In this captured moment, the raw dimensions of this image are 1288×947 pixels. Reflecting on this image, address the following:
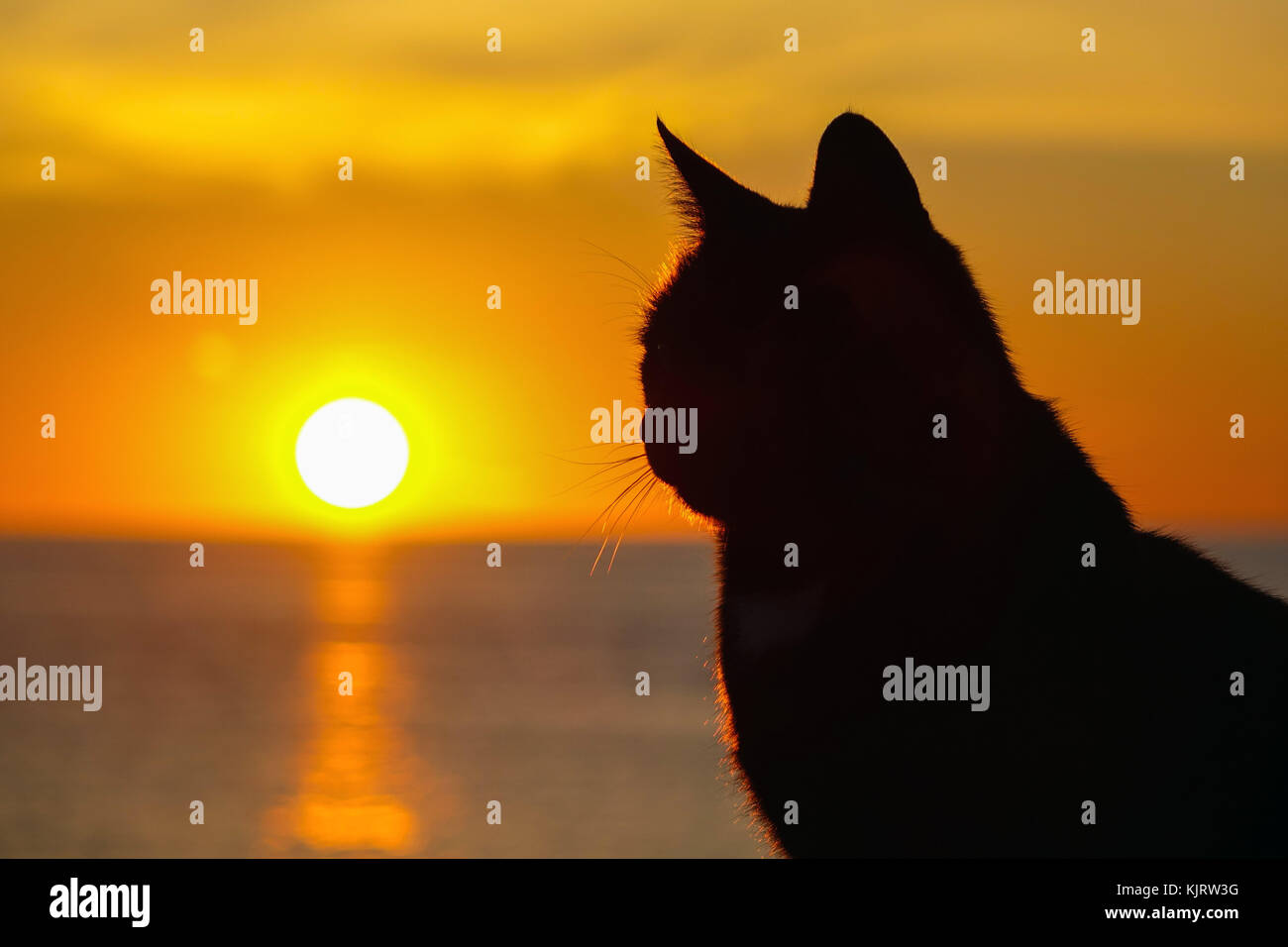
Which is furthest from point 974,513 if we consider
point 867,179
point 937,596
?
point 867,179

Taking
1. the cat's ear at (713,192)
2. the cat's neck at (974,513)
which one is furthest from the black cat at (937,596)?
the cat's ear at (713,192)

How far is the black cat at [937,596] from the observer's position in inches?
84.7

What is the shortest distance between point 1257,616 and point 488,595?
194 feet

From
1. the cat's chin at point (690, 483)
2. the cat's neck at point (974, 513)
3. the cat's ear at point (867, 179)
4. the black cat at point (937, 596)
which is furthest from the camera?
the cat's chin at point (690, 483)

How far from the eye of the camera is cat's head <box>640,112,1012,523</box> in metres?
2.38

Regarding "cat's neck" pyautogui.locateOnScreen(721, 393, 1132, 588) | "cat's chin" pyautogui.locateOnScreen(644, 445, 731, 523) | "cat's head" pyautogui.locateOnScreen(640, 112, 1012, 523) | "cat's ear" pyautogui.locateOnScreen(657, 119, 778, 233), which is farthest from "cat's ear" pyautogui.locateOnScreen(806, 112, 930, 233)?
"cat's chin" pyautogui.locateOnScreen(644, 445, 731, 523)

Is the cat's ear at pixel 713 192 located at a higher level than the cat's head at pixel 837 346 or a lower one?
higher

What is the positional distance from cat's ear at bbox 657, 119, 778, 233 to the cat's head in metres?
0.09

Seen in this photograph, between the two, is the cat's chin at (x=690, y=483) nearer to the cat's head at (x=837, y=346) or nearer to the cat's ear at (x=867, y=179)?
the cat's head at (x=837, y=346)

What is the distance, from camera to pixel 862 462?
7.88 ft

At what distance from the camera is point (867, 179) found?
2479mm

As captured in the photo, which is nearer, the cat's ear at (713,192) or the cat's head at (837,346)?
the cat's head at (837,346)

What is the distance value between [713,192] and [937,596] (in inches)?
47.8

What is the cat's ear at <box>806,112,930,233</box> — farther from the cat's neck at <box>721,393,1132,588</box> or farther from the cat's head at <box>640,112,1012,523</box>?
the cat's neck at <box>721,393,1132,588</box>
